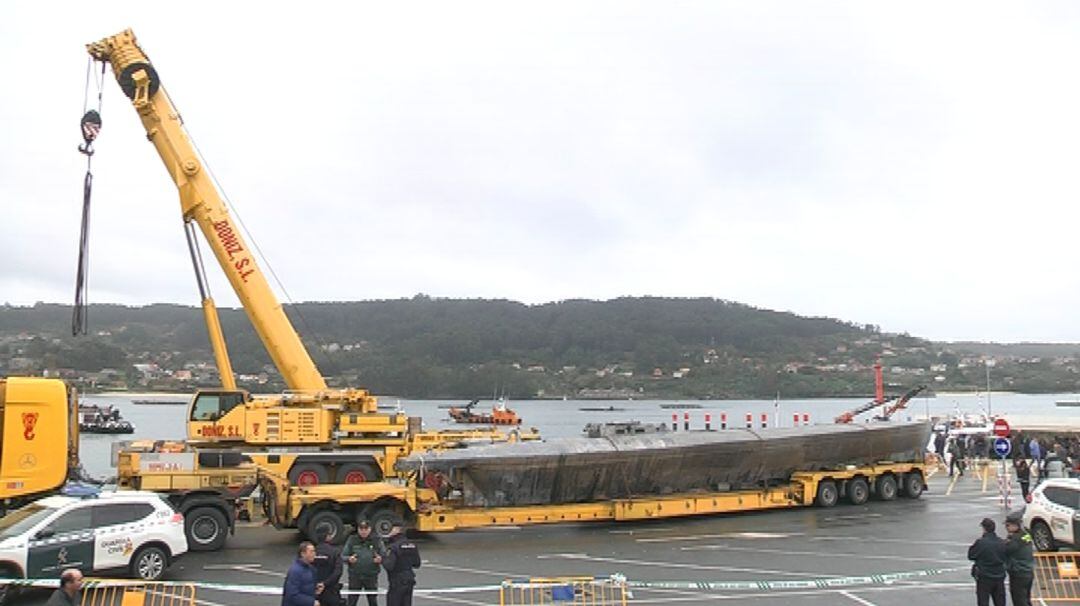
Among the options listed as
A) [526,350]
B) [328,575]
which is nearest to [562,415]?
[526,350]

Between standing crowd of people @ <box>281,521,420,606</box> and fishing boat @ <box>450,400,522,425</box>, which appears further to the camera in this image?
fishing boat @ <box>450,400,522,425</box>

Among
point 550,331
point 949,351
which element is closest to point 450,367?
point 550,331

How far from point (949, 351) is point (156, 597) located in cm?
20775

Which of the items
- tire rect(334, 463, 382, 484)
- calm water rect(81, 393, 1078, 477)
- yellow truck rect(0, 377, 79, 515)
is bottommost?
calm water rect(81, 393, 1078, 477)

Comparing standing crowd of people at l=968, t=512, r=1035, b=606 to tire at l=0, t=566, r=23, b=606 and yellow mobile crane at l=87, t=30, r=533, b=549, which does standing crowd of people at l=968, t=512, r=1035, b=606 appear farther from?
yellow mobile crane at l=87, t=30, r=533, b=549

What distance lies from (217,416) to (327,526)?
6619 millimetres

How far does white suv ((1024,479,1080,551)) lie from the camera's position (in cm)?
1484

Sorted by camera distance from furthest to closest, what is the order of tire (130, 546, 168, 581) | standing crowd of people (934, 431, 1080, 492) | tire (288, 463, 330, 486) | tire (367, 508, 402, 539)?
standing crowd of people (934, 431, 1080, 492) < tire (288, 463, 330, 486) < tire (367, 508, 402, 539) < tire (130, 546, 168, 581)

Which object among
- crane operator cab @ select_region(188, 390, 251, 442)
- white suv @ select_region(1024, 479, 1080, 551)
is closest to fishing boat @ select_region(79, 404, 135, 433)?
crane operator cab @ select_region(188, 390, 251, 442)

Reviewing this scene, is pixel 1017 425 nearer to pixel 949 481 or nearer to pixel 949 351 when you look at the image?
pixel 949 481

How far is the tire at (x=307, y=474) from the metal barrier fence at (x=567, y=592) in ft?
33.0

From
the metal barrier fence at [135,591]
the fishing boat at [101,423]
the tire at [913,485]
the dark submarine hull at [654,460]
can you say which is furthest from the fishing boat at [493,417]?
the metal barrier fence at [135,591]

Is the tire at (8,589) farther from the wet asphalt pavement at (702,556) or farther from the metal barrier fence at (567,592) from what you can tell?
the metal barrier fence at (567,592)

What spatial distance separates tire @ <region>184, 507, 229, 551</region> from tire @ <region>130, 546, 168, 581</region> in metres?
2.85
